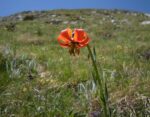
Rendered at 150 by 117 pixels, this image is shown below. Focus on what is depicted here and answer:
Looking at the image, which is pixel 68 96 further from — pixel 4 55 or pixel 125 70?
pixel 4 55

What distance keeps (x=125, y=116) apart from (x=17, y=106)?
1144mm

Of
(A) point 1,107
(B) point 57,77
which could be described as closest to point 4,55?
(B) point 57,77

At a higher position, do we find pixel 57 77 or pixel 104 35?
pixel 57 77

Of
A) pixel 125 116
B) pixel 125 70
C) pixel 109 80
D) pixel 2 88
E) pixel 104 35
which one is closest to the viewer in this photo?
pixel 125 116

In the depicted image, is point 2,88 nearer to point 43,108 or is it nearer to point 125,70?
point 43,108

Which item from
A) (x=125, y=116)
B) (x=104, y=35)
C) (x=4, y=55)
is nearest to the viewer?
(x=125, y=116)

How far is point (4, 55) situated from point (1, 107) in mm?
2708

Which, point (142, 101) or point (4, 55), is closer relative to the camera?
point (142, 101)

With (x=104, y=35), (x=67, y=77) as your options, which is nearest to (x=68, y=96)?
(x=67, y=77)

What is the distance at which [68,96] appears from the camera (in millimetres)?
4848

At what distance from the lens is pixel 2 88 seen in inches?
181

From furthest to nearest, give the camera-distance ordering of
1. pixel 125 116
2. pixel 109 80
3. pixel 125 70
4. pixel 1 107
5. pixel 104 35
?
pixel 104 35
pixel 125 70
pixel 109 80
pixel 1 107
pixel 125 116

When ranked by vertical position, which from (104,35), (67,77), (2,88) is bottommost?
(104,35)

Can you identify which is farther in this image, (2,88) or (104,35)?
(104,35)
